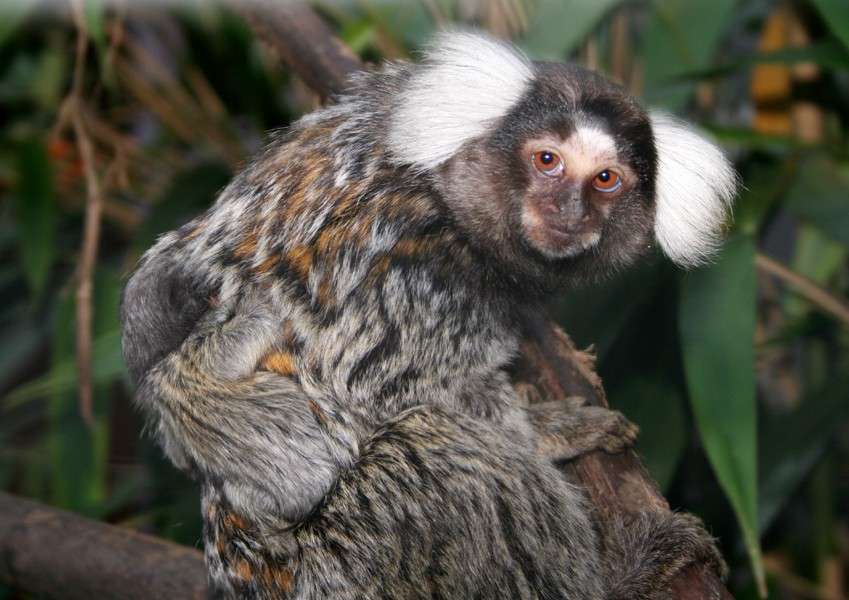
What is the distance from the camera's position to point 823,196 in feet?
7.08

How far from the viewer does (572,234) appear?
154 centimetres

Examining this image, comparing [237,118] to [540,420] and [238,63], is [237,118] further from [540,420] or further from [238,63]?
[540,420]

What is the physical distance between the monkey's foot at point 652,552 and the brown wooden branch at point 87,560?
2.29ft

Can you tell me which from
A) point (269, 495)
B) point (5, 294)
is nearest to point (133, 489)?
point (5, 294)

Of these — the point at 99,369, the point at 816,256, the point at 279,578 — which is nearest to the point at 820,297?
the point at 816,256

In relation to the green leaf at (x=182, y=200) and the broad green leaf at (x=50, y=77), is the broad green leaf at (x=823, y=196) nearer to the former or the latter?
the green leaf at (x=182, y=200)

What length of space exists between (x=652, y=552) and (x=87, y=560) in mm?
1010

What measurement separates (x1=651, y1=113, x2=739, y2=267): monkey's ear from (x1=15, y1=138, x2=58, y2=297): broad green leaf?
159cm

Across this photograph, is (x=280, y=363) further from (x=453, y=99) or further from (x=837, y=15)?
(x=837, y=15)

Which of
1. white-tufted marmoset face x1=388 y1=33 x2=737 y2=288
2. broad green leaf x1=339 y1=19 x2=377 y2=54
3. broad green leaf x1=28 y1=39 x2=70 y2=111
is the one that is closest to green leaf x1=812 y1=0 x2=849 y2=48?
white-tufted marmoset face x1=388 y1=33 x2=737 y2=288

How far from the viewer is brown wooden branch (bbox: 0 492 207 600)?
1728 mm

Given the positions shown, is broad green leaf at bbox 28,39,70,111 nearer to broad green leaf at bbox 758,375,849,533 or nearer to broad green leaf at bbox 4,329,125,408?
broad green leaf at bbox 4,329,125,408

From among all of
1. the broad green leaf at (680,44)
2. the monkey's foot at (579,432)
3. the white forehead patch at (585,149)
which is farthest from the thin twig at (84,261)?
the broad green leaf at (680,44)

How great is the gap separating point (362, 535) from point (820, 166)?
143 cm
